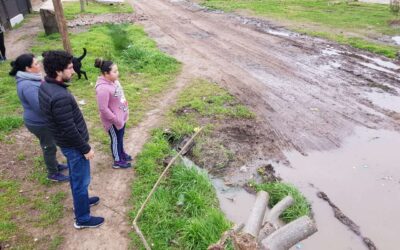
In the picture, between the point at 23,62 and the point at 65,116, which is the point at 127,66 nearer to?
the point at 23,62

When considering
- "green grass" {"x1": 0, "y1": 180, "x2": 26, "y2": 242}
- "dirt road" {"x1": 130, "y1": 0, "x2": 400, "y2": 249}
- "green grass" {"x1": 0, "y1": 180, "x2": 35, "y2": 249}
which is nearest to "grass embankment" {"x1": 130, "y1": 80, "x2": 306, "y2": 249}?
"dirt road" {"x1": 130, "y1": 0, "x2": 400, "y2": 249}

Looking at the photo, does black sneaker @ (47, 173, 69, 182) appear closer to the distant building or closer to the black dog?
the black dog

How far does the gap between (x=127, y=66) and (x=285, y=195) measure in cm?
670

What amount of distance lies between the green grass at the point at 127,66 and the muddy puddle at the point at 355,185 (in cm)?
345

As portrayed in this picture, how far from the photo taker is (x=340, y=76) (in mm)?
9500

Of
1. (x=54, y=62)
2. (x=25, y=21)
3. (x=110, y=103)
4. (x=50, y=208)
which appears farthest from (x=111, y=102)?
(x=25, y=21)

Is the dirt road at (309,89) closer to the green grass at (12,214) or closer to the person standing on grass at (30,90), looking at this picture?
the green grass at (12,214)

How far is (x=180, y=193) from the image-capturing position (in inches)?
195

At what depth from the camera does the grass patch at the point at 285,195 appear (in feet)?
15.5

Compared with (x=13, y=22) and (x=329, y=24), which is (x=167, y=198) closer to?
(x=329, y=24)

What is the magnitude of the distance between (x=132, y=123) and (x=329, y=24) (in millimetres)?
11575

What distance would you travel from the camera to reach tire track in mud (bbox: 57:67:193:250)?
13.6ft

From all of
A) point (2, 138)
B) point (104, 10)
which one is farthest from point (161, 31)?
point (2, 138)

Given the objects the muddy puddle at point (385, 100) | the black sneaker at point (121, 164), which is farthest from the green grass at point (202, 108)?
the muddy puddle at point (385, 100)
